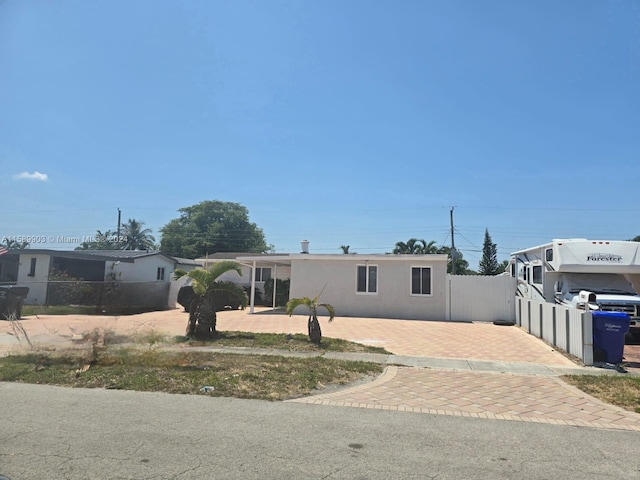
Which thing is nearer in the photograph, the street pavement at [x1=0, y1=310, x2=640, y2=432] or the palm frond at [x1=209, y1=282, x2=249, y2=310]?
the street pavement at [x1=0, y1=310, x2=640, y2=432]

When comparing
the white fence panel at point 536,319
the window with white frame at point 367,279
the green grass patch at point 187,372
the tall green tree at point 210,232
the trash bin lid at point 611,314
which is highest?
the tall green tree at point 210,232

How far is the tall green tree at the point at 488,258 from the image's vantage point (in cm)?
4734

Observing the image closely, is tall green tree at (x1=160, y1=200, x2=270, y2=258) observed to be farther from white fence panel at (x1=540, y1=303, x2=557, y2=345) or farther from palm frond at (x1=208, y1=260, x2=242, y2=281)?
white fence panel at (x1=540, y1=303, x2=557, y2=345)

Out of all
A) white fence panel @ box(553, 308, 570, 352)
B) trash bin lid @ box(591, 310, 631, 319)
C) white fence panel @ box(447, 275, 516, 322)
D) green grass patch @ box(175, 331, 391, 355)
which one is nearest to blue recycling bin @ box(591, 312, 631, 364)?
trash bin lid @ box(591, 310, 631, 319)

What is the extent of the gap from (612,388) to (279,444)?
6248 mm

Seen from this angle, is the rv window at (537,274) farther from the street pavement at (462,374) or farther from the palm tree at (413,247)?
the palm tree at (413,247)

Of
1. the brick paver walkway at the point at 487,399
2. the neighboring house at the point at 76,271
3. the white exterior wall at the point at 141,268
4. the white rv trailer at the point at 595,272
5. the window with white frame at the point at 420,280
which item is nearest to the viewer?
the brick paver walkway at the point at 487,399

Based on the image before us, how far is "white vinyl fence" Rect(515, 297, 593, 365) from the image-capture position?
9.98m

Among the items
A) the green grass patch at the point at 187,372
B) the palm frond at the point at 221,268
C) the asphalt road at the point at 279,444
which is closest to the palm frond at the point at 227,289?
the palm frond at the point at 221,268

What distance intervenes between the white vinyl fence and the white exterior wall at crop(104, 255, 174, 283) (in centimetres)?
1875

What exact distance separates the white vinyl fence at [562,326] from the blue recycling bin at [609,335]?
148 millimetres

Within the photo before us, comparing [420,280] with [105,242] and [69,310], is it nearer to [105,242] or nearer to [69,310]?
Result: [69,310]

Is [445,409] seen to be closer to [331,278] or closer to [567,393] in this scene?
[567,393]

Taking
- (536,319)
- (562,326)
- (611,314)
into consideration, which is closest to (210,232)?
(536,319)
